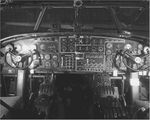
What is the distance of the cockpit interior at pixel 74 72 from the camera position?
270cm

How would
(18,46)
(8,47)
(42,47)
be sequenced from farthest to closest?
(42,47) → (18,46) → (8,47)

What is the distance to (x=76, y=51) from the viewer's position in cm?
386

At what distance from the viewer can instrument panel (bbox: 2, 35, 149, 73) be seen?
3818 mm

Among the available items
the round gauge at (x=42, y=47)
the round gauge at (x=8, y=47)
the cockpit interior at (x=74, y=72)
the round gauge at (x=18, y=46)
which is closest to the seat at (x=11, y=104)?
the cockpit interior at (x=74, y=72)

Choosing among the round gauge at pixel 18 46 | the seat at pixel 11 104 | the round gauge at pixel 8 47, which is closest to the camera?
the seat at pixel 11 104

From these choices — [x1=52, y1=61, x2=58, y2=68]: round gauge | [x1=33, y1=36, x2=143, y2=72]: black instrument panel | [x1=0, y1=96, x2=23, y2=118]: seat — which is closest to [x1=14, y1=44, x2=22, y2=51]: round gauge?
[x1=33, y1=36, x2=143, y2=72]: black instrument panel

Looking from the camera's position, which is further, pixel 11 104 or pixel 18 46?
pixel 18 46

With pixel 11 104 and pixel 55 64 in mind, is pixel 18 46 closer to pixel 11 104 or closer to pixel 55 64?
pixel 55 64

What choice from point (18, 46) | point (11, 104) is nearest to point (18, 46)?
point (18, 46)

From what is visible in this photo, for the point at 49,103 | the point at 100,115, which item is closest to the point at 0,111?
the point at 49,103

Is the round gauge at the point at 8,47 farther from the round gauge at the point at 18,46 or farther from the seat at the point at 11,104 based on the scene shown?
the seat at the point at 11,104

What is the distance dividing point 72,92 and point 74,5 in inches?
58.0

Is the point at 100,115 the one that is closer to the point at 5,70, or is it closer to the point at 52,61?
the point at 52,61

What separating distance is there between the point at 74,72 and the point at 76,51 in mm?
383
